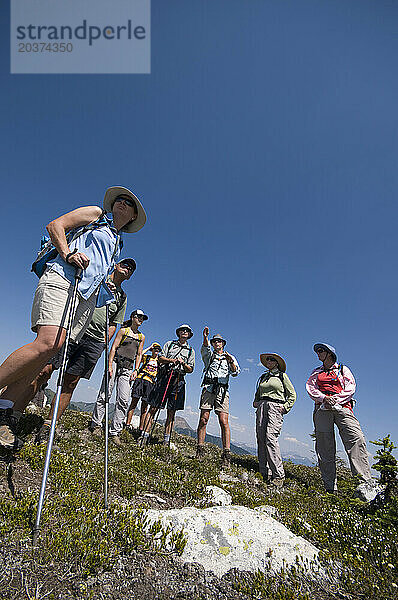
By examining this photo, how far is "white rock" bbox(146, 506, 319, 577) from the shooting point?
340 cm

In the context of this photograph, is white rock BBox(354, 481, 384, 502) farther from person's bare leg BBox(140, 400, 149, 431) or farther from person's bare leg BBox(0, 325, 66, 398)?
person's bare leg BBox(140, 400, 149, 431)

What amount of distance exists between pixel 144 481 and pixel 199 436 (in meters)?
3.63

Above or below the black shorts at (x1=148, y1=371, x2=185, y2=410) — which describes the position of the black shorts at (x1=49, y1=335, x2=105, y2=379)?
above

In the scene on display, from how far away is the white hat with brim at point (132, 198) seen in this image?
4715 mm

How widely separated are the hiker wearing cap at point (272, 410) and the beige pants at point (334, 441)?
1.08 m

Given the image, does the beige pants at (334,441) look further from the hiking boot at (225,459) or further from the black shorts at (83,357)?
the black shorts at (83,357)

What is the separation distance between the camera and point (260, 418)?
8961 mm

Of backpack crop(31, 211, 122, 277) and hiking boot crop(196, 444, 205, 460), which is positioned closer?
backpack crop(31, 211, 122, 277)

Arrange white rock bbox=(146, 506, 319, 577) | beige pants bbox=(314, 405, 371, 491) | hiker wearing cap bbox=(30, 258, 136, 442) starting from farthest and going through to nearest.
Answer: beige pants bbox=(314, 405, 371, 491) → hiker wearing cap bbox=(30, 258, 136, 442) → white rock bbox=(146, 506, 319, 577)

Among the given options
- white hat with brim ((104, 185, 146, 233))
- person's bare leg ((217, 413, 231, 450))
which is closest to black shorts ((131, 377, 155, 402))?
person's bare leg ((217, 413, 231, 450))

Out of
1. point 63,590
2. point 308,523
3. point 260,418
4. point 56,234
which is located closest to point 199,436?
point 260,418

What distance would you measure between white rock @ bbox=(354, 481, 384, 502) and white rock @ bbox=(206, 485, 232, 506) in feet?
8.72

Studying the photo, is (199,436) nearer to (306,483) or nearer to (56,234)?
(306,483)

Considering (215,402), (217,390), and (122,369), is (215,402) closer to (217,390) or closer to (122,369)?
(217,390)
